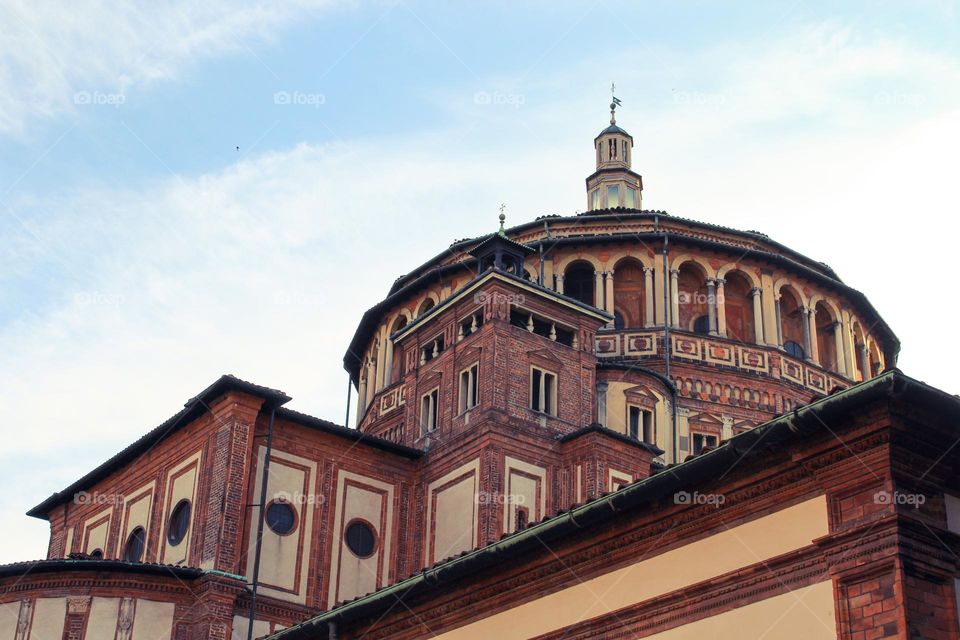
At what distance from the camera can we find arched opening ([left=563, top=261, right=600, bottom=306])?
4309 cm

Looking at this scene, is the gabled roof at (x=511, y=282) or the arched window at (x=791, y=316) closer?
the gabled roof at (x=511, y=282)

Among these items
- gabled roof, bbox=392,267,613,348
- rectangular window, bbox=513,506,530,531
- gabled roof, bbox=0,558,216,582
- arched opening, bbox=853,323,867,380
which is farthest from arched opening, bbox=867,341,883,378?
gabled roof, bbox=0,558,216,582

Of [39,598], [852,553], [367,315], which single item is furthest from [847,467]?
[367,315]

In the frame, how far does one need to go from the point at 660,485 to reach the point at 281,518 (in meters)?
16.6

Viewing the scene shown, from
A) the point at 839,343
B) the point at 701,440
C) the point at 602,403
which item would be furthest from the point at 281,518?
the point at 839,343

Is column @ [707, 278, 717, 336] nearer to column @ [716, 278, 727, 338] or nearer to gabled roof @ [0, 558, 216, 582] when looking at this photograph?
column @ [716, 278, 727, 338]

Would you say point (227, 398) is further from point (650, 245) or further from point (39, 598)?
point (650, 245)

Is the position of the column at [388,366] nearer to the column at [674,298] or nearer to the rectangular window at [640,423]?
the rectangular window at [640,423]

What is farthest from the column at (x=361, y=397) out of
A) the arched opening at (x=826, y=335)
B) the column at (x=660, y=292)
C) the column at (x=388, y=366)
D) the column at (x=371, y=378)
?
the arched opening at (x=826, y=335)

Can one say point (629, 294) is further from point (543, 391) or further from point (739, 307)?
point (543, 391)

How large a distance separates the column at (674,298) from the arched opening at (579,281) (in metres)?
2.60

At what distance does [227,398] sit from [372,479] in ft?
14.8

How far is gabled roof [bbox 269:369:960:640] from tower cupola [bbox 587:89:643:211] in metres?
32.1

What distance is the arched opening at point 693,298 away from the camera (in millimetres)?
42844
